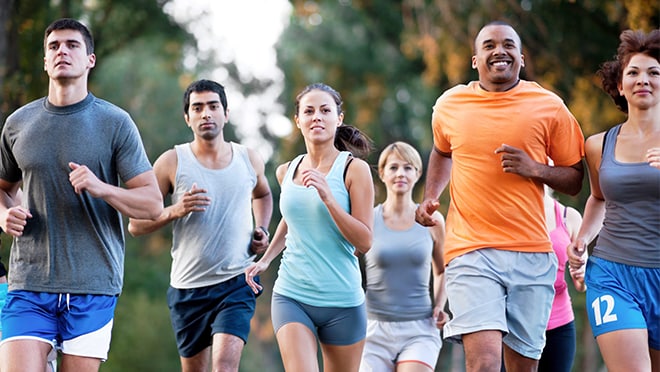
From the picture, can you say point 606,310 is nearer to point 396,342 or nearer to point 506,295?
point 506,295

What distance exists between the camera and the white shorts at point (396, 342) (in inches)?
329

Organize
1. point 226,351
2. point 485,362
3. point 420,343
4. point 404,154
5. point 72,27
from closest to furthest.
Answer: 1. point 72,27
2. point 485,362
3. point 226,351
4. point 420,343
5. point 404,154

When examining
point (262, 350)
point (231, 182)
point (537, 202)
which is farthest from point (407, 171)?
point (262, 350)

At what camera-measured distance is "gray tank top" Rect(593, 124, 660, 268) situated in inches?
245

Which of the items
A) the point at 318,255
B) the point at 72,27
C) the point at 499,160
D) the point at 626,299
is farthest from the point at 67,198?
the point at 626,299

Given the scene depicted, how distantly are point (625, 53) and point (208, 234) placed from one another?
3.20 meters

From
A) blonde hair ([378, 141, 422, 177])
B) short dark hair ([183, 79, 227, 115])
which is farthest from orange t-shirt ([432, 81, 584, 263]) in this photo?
short dark hair ([183, 79, 227, 115])

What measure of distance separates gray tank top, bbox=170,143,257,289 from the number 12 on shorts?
2.72 meters

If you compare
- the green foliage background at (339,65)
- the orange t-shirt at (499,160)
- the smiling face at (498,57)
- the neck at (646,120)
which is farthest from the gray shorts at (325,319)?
the green foliage background at (339,65)

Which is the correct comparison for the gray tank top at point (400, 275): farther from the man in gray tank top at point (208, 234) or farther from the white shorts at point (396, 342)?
the man in gray tank top at point (208, 234)

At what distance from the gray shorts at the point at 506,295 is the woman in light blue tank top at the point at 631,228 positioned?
0.31m

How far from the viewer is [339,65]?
2661cm

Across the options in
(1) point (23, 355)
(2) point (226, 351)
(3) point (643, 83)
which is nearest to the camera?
(1) point (23, 355)

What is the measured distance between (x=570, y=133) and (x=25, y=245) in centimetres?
334
